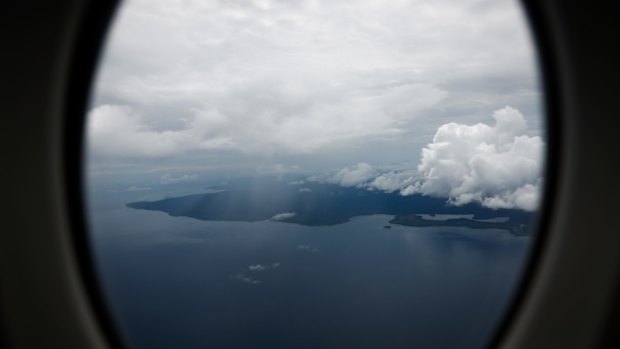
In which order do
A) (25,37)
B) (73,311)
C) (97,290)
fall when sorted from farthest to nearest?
(97,290) → (73,311) → (25,37)

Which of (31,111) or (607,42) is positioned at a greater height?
(607,42)

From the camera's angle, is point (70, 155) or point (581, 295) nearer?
point (581, 295)

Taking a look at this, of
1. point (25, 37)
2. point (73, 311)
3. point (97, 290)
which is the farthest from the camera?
point (97, 290)

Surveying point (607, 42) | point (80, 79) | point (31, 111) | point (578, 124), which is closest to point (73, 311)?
point (31, 111)

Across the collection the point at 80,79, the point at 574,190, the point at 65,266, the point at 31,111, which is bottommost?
the point at 65,266

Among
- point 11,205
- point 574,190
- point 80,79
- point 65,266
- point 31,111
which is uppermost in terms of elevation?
point 80,79

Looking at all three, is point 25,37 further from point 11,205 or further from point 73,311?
point 73,311

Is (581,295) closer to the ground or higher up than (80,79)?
closer to the ground

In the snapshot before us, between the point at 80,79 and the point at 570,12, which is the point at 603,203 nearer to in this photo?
the point at 570,12

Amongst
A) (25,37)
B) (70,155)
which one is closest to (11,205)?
(70,155)
